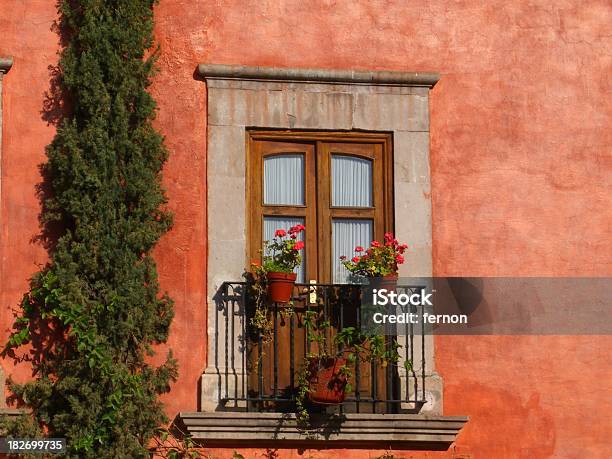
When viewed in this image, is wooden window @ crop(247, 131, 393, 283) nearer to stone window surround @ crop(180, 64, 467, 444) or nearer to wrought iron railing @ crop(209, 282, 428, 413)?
stone window surround @ crop(180, 64, 467, 444)

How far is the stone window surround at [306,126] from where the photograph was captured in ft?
33.9

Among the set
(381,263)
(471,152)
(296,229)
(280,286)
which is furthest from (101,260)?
(471,152)

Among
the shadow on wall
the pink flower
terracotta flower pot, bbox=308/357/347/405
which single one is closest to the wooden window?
the pink flower

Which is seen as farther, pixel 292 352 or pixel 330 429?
pixel 292 352

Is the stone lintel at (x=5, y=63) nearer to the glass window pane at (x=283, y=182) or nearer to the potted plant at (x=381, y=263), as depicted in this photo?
the glass window pane at (x=283, y=182)

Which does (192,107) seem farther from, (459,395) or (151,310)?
(459,395)

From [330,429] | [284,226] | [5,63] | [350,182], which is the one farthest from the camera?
[350,182]

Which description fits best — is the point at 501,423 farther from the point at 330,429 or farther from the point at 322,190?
the point at 322,190

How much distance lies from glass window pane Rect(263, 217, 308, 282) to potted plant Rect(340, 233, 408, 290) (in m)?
0.35

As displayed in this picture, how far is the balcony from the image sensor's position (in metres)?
9.99

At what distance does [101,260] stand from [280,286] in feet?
4.05

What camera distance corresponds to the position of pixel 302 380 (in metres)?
9.96

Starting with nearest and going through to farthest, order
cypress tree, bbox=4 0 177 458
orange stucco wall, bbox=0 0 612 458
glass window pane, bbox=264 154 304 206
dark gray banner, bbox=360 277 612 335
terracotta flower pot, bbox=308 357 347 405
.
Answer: cypress tree, bbox=4 0 177 458
terracotta flower pot, bbox=308 357 347 405
orange stucco wall, bbox=0 0 612 458
dark gray banner, bbox=360 277 612 335
glass window pane, bbox=264 154 304 206

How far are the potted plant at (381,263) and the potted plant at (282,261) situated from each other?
405 millimetres
